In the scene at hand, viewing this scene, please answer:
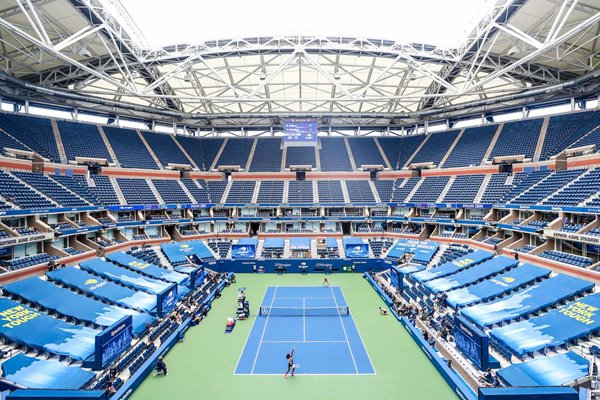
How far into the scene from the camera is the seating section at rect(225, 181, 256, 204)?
1757 inches

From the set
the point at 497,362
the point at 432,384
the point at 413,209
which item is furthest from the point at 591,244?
the point at 413,209

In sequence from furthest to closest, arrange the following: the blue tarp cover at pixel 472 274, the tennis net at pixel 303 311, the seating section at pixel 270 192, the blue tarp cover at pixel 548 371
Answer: the seating section at pixel 270 192, the blue tarp cover at pixel 472 274, the tennis net at pixel 303 311, the blue tarp cover at pixel 548 371

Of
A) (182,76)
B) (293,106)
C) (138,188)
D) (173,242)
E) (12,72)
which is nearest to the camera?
(12,72)

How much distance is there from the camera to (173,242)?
3744 centimetres

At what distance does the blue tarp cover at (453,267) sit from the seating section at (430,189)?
12641mm

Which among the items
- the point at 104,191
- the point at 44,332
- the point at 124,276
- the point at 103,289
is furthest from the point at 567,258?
the point at 104,191

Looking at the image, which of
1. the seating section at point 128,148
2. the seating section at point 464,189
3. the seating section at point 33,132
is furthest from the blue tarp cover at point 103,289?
the seating section at point 464,189

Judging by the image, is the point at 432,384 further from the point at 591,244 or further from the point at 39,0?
the point at 39,0

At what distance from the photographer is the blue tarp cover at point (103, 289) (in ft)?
70.3

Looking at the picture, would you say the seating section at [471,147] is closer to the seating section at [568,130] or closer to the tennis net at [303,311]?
the seating section at [568,130]

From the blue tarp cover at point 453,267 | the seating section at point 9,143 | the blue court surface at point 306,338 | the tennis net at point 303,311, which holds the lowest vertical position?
the blue court surface at point 306,338

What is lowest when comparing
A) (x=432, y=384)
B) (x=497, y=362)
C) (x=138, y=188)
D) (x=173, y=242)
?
(x=432, y=384)

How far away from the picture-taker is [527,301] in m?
19.1

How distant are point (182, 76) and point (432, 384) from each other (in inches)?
1344
